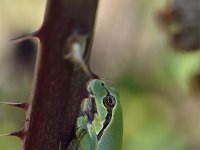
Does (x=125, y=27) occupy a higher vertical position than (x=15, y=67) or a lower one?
higher

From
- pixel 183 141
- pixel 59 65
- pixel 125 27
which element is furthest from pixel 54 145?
pixel 125 27

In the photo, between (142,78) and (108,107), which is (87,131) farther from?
(142,78)

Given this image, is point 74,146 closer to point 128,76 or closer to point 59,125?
point 59,125

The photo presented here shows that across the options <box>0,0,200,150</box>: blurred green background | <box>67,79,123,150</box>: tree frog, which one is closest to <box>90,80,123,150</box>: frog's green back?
<box>67,79,123,150</box>: tree frog

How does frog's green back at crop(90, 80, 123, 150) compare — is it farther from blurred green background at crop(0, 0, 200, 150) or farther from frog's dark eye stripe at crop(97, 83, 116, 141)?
blurred green background at crop(0, 0, 200, 150)

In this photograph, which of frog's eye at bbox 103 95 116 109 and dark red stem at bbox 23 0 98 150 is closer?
dark red stem at bbox 23 0 98 150

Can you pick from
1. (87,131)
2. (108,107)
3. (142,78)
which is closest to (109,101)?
(108,107)

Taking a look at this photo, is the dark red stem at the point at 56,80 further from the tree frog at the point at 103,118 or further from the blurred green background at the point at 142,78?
the blurred green background at the point at 142,78
